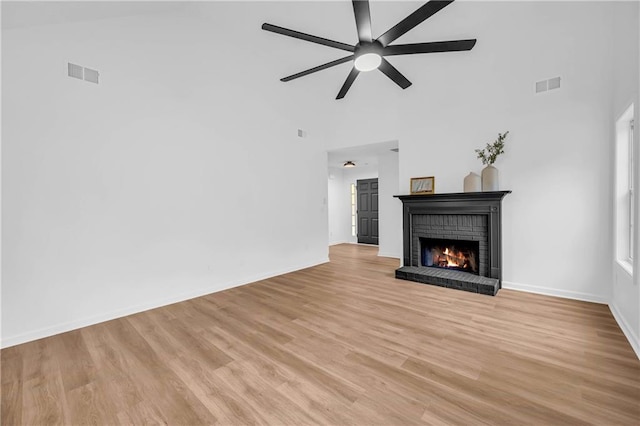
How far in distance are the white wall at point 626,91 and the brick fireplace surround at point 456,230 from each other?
3.70ft

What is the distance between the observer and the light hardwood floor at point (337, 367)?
62.8 inches

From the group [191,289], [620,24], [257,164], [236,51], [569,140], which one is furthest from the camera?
[257,164]

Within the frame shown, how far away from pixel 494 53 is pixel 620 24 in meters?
1.22

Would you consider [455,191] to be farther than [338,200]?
No

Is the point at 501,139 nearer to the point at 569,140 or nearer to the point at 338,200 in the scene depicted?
the point at 569,140

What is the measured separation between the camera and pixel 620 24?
2812 mm

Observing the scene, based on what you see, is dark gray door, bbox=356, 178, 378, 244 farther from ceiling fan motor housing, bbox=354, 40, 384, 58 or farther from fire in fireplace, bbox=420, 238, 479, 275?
ceiling fan motor housing, bbox=354, 40, 384, 58

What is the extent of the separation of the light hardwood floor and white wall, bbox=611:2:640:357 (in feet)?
0.53

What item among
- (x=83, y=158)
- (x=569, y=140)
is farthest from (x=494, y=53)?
(x=83, y=158)

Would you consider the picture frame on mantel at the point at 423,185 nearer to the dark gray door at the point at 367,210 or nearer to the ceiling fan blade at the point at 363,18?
the ceiling fan blade at the point at 363,18

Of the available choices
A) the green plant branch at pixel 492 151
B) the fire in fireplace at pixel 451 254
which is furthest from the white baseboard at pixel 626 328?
the green plant branch at pixel 492 151

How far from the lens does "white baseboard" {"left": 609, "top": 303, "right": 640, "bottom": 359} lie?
215 centimetres

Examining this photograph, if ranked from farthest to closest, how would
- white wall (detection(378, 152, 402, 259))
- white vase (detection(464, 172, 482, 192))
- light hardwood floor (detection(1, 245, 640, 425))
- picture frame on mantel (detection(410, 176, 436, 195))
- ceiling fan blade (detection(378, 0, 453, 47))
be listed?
white wall (detection(378, 152, 402, 259)), picture frame on mantel (detection(410, 176, 436, 195)), white vase (detection(464, 172, 482, 192)), ceiling fan blade (detection(378, 0, 453, 47)), light hardwood floor (detection(1, 245, 640, 425))

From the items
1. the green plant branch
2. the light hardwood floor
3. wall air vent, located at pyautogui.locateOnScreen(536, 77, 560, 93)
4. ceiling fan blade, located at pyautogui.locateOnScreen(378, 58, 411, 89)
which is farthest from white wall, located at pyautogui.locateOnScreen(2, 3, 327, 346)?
wall air vent, located at pyautogui.locateOnScreen(536, 77, 560, 93)
